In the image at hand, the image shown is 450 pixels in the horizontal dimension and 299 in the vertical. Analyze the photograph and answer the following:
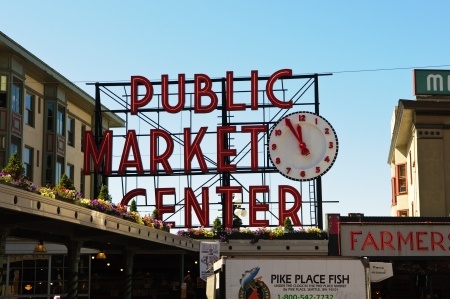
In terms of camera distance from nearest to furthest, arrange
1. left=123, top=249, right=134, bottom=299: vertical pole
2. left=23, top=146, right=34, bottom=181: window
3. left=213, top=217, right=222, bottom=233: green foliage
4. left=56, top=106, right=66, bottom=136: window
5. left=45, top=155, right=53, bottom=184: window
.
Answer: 1. left=123, top=249, right=134, bottom=299: vertical pole
2. left=213, top=217, right=222, bottom=233: green foliage
3. left=23, top=146, right=34, bottom=181: window
4. left=45, top=155, right=53, bottom=184: window
5. left=56, top=106, right=66, bottom=136: window

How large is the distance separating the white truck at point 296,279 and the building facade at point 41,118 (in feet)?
87.8

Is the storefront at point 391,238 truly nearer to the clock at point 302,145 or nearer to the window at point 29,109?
the clock at point 302,145

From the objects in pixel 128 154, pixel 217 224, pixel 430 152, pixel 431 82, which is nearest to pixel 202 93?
pixel 128 154

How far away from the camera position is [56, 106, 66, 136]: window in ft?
192

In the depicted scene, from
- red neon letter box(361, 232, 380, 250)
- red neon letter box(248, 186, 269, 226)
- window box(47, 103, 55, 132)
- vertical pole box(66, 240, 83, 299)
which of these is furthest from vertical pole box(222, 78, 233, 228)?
vertical pole box(66, 240, 83, 299)

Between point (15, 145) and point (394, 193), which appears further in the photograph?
point (394, 193)

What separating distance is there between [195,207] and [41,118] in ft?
38.3

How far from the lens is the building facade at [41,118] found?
50781mm

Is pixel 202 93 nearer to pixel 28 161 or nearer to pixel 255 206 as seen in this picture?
pixel 255 206

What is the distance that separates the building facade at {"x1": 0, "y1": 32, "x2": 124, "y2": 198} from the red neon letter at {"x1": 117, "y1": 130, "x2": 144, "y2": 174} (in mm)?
4614

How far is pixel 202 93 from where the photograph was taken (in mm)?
56875

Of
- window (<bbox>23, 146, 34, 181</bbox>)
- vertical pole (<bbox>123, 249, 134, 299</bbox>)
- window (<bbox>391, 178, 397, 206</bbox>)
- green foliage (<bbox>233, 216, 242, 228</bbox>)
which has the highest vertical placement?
window (<bbox>23, 146, 34, 181</bbox>)

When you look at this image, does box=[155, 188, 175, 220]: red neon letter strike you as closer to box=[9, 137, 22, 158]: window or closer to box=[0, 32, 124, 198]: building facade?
box=[0, 32, 124, 198]: building facade

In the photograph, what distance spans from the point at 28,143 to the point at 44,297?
461 inches
